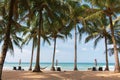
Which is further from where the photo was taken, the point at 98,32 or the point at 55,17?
the point at 98,32

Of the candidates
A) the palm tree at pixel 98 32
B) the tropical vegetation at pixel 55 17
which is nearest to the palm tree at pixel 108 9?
the tropical vegetation at pixel 55 17

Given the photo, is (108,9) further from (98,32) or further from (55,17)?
(98,32)

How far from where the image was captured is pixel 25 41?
37.0 meters

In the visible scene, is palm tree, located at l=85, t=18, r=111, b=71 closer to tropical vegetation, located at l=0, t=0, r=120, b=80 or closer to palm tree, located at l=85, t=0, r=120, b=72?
tropical vegetation, located at l=0, t=0, r=120, b=80

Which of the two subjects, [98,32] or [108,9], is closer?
[108,9]

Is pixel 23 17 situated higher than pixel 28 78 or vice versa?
pixel 23 17

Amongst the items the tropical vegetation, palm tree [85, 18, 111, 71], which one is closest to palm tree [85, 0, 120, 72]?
the tropical vegetation

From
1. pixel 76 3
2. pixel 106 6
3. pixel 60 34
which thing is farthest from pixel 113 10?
pixel 60 34

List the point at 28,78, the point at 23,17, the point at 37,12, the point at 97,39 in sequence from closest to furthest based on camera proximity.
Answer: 1. the point at 28,78
2. the point at 23,17
3. the point at 37,12
4. the point at 97,39

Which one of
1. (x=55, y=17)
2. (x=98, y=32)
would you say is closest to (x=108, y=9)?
(x=55, y=17)

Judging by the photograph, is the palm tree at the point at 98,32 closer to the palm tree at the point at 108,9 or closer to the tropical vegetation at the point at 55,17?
the tropical vegetation at the point at 55,17

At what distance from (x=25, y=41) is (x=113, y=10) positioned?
52.6 ft

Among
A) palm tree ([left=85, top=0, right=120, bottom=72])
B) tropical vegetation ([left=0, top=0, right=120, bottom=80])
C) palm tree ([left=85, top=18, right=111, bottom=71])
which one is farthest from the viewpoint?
palm tree ([left=85, top=18, right=111, bottom=71])

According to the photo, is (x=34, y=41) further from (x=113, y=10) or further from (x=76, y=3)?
(x=113, y=10)
